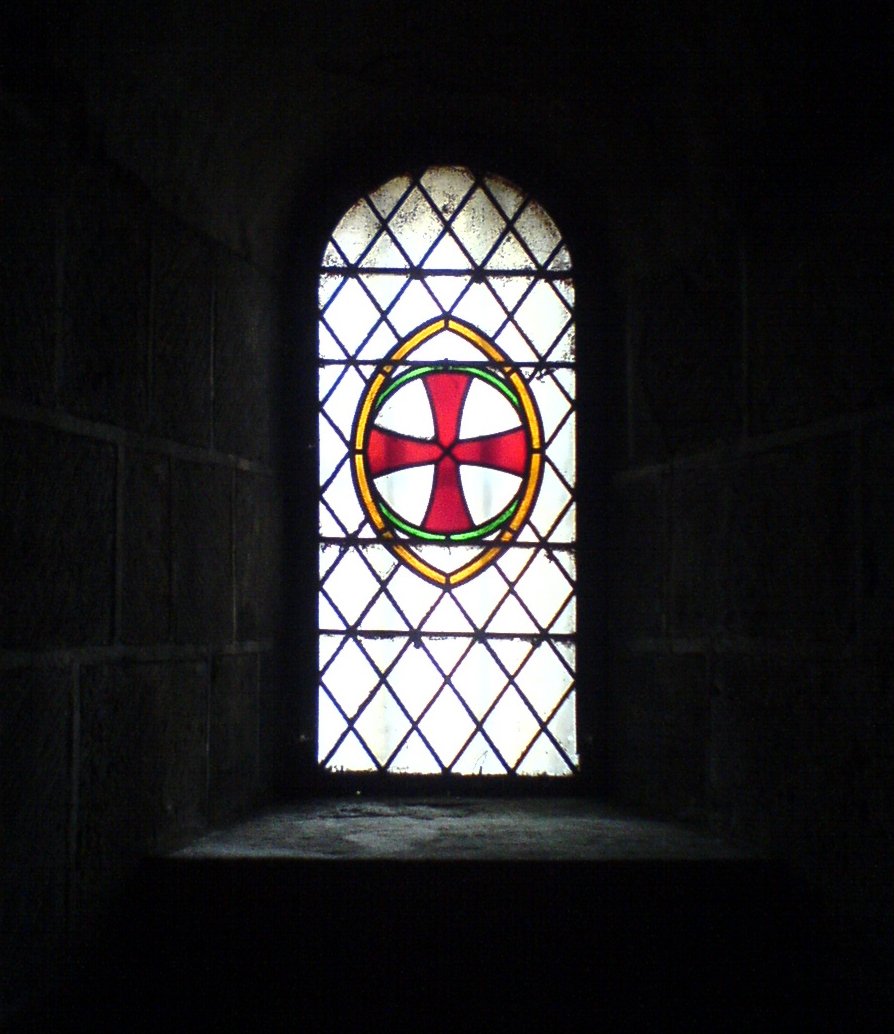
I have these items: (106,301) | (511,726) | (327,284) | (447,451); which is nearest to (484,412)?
(447,451)

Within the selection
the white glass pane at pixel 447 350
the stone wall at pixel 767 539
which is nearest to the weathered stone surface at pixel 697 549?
the stone wall at pixel 767 539

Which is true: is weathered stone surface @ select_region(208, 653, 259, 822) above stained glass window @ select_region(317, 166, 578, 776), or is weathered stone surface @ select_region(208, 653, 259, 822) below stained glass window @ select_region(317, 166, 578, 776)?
below

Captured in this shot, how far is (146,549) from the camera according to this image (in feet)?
7.07

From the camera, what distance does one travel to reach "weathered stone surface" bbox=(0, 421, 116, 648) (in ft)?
5.66

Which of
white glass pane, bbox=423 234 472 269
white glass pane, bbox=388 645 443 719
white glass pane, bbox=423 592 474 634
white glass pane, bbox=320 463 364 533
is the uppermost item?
white glass pane, bbox=423 234 472 269

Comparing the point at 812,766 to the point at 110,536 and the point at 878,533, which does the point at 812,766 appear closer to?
the point at 878,533

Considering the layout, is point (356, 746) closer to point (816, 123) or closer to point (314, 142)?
point (314, 142)

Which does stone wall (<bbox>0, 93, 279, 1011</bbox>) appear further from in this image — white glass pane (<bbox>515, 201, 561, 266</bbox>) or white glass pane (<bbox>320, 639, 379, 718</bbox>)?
white glass pane (<bbox>515, 201, 561, 266</bbox>)

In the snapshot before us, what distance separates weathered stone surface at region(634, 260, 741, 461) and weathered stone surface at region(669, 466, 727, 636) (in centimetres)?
8

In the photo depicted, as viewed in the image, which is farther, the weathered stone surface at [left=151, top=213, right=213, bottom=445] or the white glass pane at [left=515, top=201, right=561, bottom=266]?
the white glass pane at [left=515, top=201, right=561, bottom=266]

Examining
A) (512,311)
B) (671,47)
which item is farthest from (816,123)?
(512,311)

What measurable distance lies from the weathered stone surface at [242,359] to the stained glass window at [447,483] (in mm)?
196

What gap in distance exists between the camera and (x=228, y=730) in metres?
2.52

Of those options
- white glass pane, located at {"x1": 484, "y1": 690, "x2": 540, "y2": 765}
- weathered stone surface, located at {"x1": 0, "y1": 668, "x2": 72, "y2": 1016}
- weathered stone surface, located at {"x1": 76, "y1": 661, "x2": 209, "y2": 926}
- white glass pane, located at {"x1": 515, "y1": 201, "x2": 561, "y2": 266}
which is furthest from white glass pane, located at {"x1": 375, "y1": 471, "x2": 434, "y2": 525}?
weathered stone surface, located at {"x1": 0, "y1": 668, "x2": 72, "y2": 1016}
